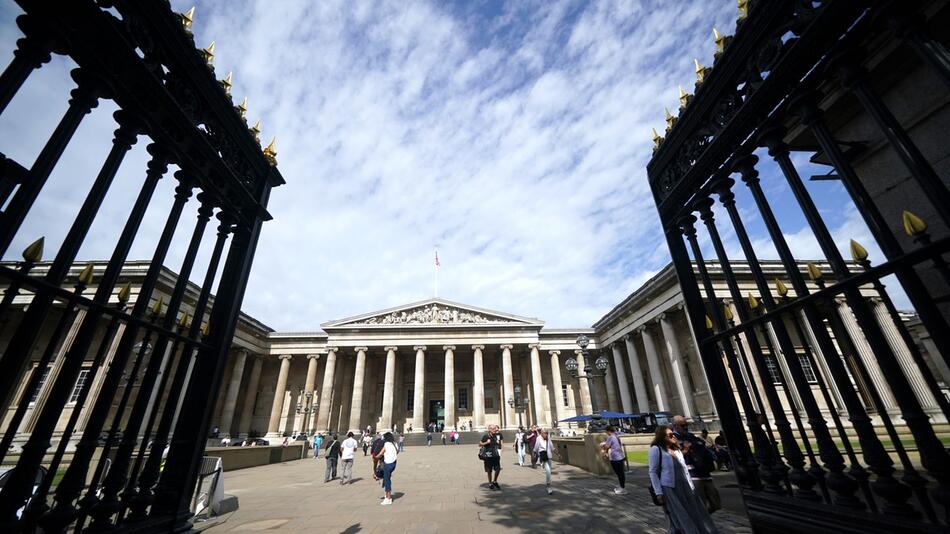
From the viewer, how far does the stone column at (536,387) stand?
37.5 metres

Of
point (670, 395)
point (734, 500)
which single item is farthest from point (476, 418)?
point (734, 500)

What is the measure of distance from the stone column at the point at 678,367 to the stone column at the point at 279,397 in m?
34.3

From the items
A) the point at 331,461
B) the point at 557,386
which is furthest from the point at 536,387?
the point at 331,461

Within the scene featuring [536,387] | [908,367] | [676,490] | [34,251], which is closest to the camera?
[34,251]

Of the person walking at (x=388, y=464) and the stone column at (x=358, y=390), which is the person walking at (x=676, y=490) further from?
the stone column at (x=358, y=390)

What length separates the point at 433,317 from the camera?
133 feet

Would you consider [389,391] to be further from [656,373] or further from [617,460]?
[617,460]

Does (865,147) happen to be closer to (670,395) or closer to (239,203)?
(239,203)

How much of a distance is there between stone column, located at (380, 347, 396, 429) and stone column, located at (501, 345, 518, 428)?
34.7 feet

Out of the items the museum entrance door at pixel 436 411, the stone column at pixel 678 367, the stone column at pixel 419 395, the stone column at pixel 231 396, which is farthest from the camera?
the museum entrance door at pixel 436 411

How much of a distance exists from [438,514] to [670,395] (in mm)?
28673

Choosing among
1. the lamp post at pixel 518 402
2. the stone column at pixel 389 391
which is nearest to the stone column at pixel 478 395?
the lamp post at pixel 518 402

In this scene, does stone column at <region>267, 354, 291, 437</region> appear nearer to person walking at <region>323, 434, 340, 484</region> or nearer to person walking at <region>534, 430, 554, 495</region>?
person walking at <region>323, 434, 340, 484</region>

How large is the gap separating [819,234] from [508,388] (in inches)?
1456
